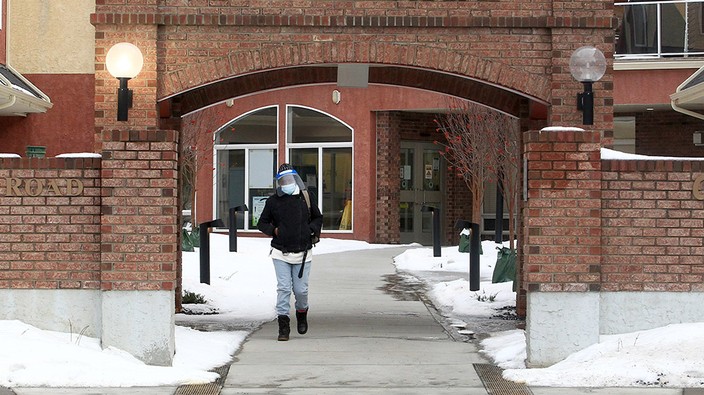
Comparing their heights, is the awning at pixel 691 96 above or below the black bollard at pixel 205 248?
above

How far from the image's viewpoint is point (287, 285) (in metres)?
11.1

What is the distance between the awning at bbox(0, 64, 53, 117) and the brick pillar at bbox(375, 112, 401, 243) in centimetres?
1280

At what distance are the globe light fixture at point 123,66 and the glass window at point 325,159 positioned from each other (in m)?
18.3

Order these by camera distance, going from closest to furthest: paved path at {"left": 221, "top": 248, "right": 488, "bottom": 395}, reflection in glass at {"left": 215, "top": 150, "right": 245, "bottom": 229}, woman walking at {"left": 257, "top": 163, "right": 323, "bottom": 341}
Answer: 1. paved path at {"left": 221, "top": 248, "right": 488, "bottom": 395}
2. woman walking at {"left": 257, "top": 163, "right": 323, "bottom": 341}
3. reflection in glass at {"left": 215, "top": 150, "right": 245, "bottom": 229}

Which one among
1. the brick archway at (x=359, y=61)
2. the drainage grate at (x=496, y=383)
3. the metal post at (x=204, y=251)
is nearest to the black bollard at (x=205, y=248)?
the metal post at (x=204, y=251)

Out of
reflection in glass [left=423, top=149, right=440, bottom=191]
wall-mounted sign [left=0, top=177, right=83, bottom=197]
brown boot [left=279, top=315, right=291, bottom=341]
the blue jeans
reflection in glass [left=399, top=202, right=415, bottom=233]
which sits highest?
reflection in glass [left=423, top=149, right=440, bottom=191]

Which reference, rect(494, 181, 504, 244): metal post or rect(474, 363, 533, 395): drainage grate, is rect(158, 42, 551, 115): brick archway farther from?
rect(494, 181, 504, 244): metal post

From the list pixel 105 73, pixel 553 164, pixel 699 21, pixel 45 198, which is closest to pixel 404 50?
pixel 553 164

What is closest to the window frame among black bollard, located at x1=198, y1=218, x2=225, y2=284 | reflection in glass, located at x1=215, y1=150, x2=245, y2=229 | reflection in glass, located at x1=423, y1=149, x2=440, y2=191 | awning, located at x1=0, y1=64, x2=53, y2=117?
reflection in glass, located at x1=215, y1=150, x2=245, y2=229

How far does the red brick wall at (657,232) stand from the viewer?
9469 millimetres

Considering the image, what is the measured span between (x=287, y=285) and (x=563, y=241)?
2.96 meters

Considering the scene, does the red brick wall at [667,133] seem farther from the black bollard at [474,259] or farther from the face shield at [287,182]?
the face shield at [287,182]

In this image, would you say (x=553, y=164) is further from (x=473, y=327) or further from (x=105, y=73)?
(x=105, y=73)

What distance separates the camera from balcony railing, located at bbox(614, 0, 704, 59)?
62.5ft
